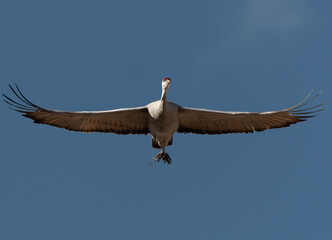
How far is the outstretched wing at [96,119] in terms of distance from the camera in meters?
16.7

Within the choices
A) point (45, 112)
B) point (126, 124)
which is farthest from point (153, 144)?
point (45, 112)

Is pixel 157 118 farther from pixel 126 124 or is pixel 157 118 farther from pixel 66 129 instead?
pixel 66 129

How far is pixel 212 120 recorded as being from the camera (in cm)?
1777

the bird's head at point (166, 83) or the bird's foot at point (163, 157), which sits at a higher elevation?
the bird's head at point (166, 83)

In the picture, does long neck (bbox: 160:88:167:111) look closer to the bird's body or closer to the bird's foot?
the bird's body

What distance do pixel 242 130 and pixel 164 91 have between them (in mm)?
3082

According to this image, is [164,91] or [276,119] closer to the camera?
[164,91]

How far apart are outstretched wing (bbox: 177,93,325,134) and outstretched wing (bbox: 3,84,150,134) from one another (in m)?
1.26

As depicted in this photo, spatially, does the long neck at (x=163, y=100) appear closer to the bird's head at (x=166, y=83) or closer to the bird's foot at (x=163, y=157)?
the bird's head at (x=166, y=83)

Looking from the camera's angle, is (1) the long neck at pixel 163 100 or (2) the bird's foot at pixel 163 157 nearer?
(1) the long neck at pixel 163 100

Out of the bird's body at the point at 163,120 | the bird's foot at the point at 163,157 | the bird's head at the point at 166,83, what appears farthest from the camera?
the bird's foot at the point at 163,157

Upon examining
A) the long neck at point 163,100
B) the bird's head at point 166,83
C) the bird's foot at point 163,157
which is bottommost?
the bird's foot at point 163,157

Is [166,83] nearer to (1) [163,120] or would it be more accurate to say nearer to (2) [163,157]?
(1) [163,120]

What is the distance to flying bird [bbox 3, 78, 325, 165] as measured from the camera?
16.6 m
